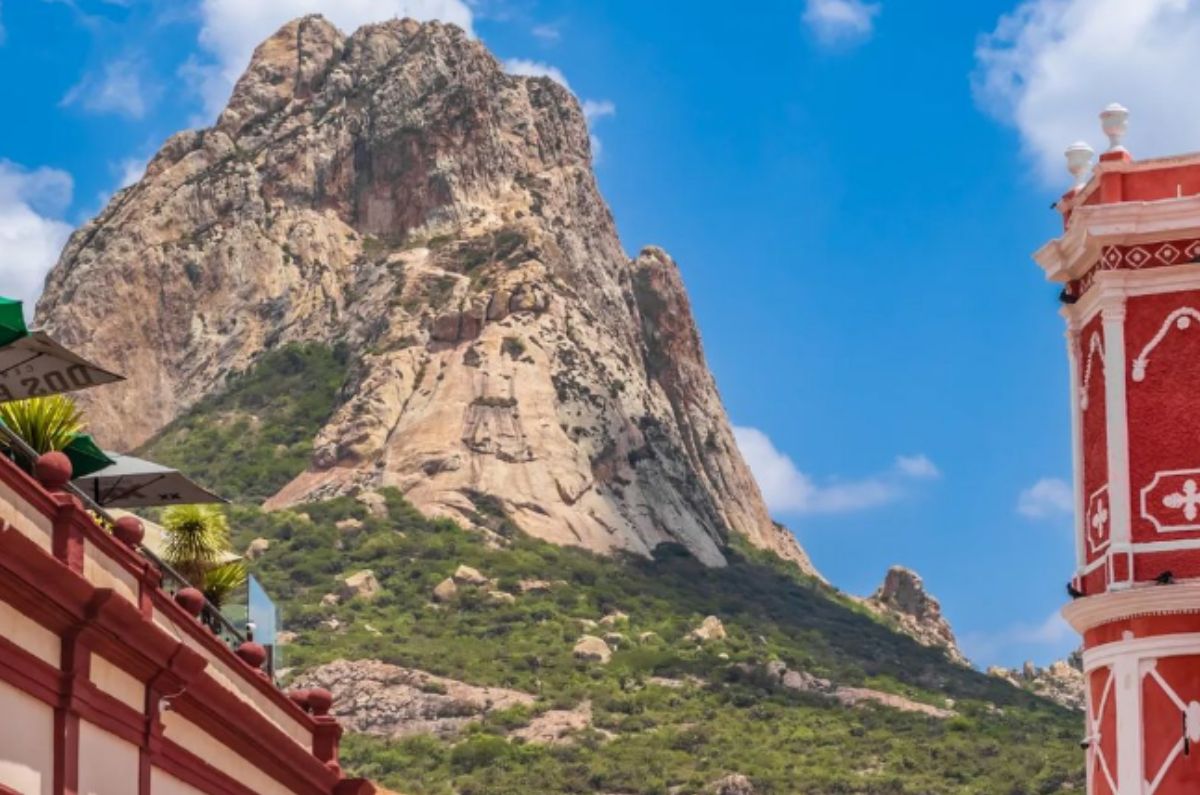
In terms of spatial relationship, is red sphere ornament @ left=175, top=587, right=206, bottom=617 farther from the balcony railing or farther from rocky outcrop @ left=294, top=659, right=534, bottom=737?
rocky outcrop @ left=294, top=659, right=534, bottom=737

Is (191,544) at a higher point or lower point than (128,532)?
higher

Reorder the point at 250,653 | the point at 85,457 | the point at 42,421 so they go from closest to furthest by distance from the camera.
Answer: the point at 42,421
the point at 85,457
the point at 250,653

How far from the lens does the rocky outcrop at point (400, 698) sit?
181 meters

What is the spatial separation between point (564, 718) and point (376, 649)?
16061 mm

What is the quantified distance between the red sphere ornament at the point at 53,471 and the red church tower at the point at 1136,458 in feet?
28.8

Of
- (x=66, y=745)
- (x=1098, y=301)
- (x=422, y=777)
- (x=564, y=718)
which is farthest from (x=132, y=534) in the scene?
(x=564, y=718)

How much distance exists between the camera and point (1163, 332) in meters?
24.2

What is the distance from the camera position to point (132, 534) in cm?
2831

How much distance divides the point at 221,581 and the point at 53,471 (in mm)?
14344

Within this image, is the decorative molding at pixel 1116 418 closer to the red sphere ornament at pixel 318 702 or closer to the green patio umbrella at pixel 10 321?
the green patio umbrella at pixel 10 321

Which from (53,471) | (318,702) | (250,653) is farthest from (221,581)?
(53,471)

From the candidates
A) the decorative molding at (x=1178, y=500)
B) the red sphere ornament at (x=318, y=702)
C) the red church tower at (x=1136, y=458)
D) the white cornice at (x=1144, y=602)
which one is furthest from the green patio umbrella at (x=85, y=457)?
the decorative molding at (x=1178, y=500)

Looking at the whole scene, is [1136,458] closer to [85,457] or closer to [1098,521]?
[1098,521]

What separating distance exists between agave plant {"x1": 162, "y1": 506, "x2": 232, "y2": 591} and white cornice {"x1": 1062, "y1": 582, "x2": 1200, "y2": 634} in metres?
18.0
